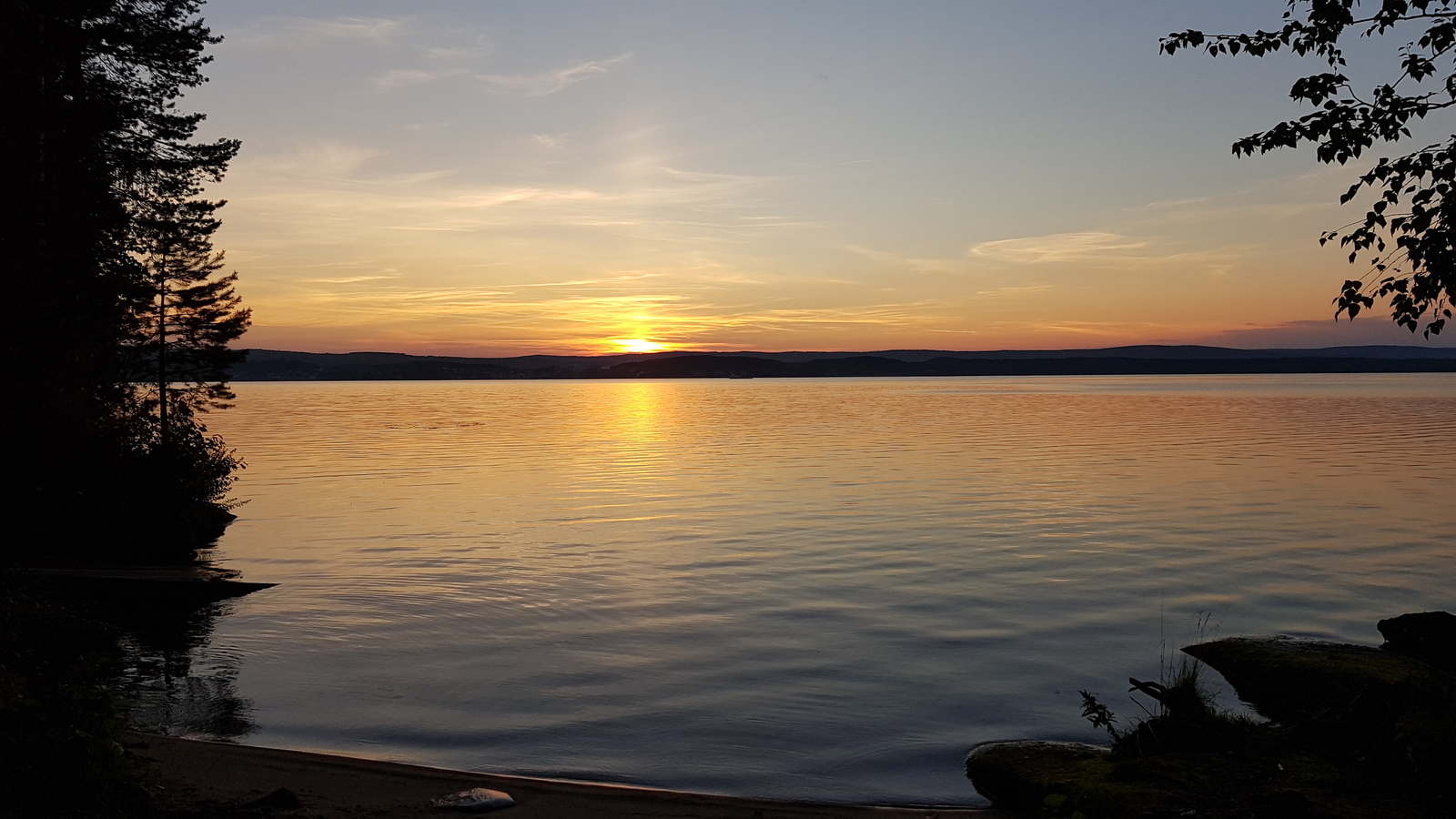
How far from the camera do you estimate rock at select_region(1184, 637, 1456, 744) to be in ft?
35.7

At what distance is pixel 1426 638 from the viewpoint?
1504 cm

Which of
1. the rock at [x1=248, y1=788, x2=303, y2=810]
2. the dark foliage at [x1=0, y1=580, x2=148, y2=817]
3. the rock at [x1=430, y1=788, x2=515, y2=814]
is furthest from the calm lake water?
the dark foliage at [x1=0, y1=580, x2=148, y2=817]

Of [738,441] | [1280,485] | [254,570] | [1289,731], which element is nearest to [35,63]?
[254,570]

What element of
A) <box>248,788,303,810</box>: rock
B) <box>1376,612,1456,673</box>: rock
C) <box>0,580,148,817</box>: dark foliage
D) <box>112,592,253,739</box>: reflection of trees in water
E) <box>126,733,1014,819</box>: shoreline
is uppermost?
<box>0,580,148,817</box>: dark foliage

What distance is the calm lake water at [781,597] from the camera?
45.0ft

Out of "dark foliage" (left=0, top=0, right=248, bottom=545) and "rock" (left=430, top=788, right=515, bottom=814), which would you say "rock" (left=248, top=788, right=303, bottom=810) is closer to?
"rock" (left=430, top=788, right=515, bottom=814)

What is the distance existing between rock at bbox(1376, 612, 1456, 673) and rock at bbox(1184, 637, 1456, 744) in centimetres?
68

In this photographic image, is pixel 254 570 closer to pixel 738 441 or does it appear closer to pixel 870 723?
pixel 870 723

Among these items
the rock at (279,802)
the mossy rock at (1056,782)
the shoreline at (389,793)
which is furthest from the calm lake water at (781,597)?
the rock at (279,802)

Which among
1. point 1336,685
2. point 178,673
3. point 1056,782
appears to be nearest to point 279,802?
point 1056,782

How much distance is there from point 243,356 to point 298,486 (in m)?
8.82

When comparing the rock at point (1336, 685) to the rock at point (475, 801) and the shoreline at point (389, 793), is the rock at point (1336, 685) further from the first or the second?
the rock at point (475, 801)

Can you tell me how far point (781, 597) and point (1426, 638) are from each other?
1176 cm

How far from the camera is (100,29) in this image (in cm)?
2962
